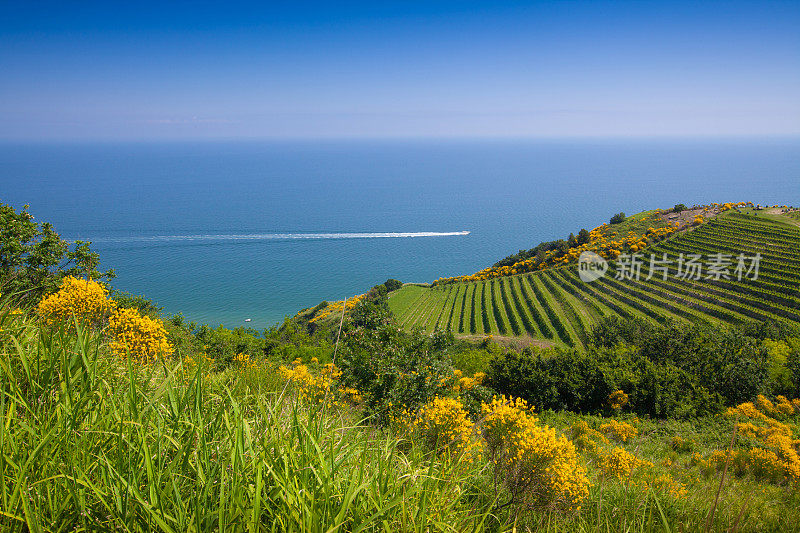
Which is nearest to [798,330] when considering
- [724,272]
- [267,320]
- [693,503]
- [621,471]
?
[724,272]

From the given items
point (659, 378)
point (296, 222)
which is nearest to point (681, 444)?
point (659, 378)

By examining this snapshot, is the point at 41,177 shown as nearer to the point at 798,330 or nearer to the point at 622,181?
the point at 798,330

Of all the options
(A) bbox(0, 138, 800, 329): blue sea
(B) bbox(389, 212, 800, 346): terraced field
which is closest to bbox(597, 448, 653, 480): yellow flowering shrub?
(B) bbox(389, 212, 800, 346): terraced field

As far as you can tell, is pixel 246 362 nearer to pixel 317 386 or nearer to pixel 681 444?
pixel 317 386

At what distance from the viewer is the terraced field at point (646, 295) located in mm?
38188

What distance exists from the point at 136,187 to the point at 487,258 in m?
120

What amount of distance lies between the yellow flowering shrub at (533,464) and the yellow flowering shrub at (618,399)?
17.6 m

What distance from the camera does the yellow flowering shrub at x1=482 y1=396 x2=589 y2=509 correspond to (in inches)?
145

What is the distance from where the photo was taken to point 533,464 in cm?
454

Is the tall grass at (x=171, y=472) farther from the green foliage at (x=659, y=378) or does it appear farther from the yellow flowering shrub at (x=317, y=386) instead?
the green foliage at (x=659, y=378)

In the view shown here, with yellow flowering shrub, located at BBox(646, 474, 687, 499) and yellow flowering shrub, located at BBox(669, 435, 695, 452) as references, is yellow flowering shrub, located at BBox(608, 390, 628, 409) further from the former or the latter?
yellow flowering shrub, located at BBox(646, 474, 687, 499)

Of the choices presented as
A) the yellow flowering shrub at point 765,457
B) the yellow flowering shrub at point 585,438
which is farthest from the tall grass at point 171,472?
the yellow flowering shrub at point 585,438

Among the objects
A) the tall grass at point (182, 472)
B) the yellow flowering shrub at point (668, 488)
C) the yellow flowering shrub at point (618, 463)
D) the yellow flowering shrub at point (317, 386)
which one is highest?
the tall grass at point (182, 472)

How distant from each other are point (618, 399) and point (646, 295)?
29.0 meters
